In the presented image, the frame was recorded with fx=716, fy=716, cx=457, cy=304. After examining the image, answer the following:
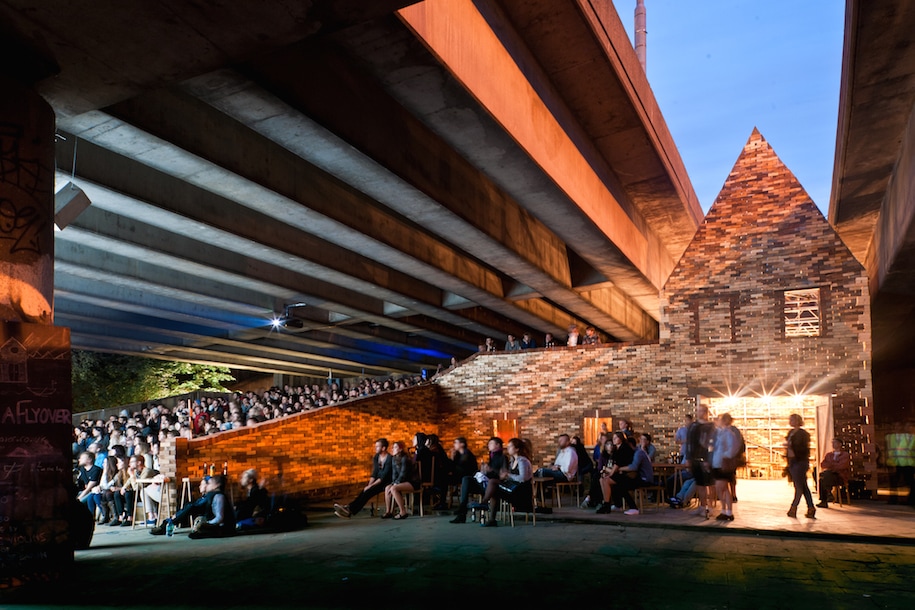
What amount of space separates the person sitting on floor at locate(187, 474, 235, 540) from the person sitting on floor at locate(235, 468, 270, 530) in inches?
6.0

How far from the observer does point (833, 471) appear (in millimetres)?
13211

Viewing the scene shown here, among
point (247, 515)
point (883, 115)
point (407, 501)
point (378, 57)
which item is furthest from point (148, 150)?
point (883, 115)

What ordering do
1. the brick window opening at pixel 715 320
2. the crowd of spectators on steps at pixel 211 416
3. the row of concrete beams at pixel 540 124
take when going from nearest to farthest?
1. the row of concrete beams at pixel 540 124
2. the brick window opening at pixel 715 320
3. the crowd of spectators on steps at pixel 211 416

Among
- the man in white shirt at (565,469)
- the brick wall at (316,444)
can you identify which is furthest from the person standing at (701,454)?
the brick wall at (316,444)

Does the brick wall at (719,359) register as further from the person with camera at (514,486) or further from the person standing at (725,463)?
the person standing at (725,463)

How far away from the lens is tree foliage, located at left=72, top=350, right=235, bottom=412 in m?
33.3

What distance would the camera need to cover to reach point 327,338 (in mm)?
27391

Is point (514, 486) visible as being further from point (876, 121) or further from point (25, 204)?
point (876, 121)

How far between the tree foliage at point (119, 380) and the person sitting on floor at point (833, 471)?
29941 millimetres

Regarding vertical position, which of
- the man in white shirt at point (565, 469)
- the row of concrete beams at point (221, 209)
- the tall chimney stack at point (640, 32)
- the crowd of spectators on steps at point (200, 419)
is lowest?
the man in white shirt at point (565, 469)

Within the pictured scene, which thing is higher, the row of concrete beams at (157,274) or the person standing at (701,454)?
the row of concrete beams at (157,274)

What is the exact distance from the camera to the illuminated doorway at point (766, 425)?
1795 centimetres

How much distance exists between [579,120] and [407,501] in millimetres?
7642

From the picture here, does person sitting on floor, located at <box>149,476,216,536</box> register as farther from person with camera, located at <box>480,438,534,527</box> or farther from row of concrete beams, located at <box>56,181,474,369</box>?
row of concrete beams, located at <box>56,181,474,369</box>
